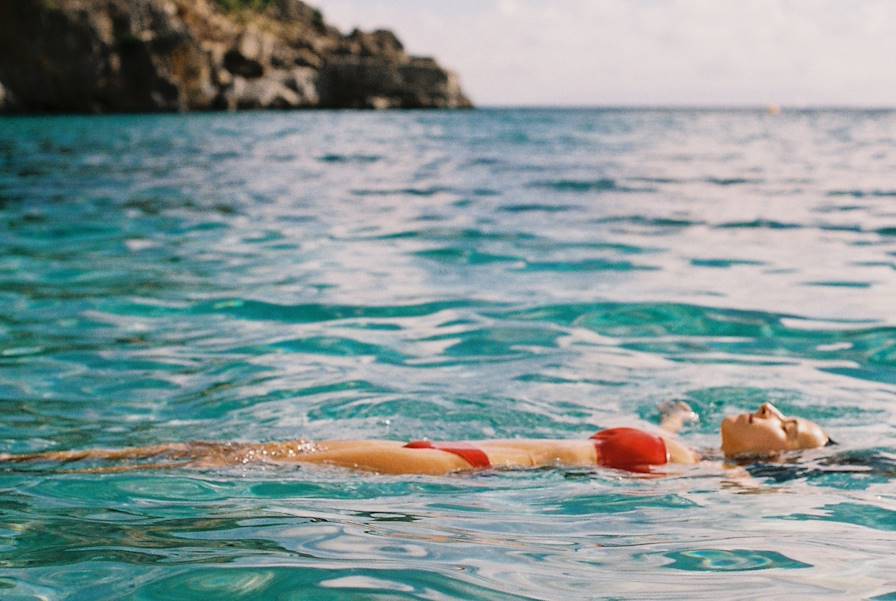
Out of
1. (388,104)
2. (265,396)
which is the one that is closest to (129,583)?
(265,396)

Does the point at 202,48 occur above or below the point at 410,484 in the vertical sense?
above

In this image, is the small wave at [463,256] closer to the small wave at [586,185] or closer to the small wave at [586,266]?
the small wave at [586,266]

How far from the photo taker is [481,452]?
452 centimetres

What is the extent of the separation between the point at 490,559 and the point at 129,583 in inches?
42.0

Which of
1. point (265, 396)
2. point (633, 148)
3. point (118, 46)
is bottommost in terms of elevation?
point (265, 396)

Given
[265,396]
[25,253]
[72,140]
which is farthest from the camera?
[72,140]

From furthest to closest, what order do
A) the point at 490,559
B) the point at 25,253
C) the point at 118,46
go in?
the point at 118,46, the point at 25,253, the point at 490,559

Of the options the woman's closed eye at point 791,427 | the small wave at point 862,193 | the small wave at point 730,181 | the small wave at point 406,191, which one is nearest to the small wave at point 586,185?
the small wave at point 406,191

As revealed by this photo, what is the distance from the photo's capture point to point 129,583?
9.67 ft

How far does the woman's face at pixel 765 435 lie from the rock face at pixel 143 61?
6084 cm

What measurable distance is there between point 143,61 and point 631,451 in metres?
62.9

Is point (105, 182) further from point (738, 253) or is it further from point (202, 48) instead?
point (202, 48)

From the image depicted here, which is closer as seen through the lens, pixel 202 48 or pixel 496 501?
pixel 496 501

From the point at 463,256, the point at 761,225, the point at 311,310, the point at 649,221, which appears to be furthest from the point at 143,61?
the point at 311,310
